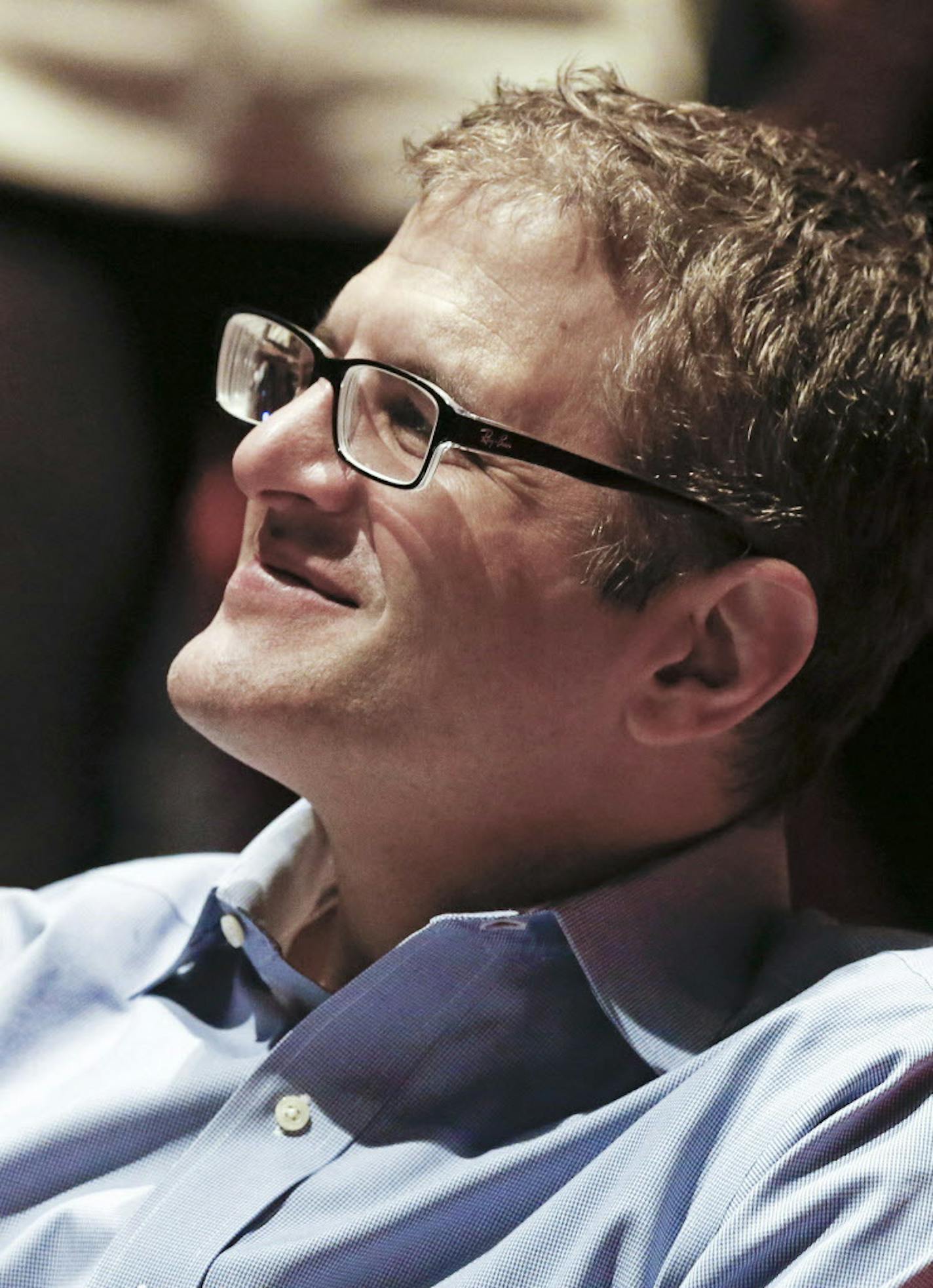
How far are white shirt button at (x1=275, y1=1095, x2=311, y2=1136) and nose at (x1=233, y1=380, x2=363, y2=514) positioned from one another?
0.53 metres

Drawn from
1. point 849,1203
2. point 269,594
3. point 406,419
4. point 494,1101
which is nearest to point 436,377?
point 406,419

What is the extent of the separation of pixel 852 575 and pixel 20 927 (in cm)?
97

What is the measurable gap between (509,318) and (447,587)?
260 mm

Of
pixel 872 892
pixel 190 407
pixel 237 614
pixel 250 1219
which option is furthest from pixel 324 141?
pixel 250 1219

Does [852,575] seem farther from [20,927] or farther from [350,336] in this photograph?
[20,927]

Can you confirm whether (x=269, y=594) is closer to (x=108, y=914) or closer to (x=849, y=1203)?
(x=108, y=914)

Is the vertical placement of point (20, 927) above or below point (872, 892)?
below

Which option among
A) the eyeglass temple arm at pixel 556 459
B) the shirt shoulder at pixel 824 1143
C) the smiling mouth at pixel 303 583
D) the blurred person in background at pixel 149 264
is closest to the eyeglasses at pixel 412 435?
the eyeglass temple arm at pixel 556 459

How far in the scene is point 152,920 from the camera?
153 centimetres

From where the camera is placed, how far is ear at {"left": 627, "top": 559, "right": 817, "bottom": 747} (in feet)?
4.28

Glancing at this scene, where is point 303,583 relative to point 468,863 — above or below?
above

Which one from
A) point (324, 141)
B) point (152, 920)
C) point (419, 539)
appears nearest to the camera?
Result: point (419, 539)

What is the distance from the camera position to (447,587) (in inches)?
49.0

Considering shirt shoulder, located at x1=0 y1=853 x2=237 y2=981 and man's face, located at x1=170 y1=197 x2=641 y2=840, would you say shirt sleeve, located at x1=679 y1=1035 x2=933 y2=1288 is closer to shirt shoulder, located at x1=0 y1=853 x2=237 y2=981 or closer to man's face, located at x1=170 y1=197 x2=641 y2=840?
man's face, located at x1=170 y1=197 x2=641 y2=840
